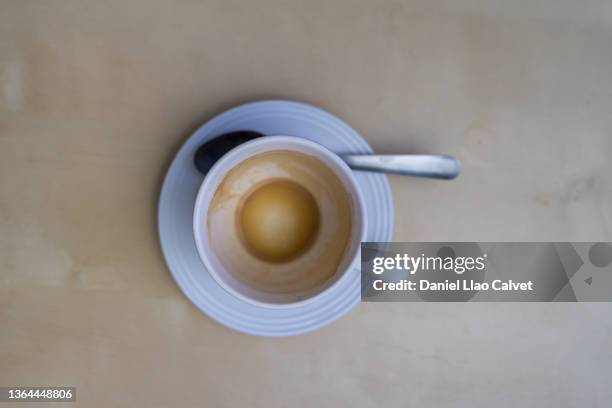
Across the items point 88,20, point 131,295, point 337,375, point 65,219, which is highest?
point 88,20

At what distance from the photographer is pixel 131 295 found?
677mm

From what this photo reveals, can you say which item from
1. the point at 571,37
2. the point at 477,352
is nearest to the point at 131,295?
the point at 477,352

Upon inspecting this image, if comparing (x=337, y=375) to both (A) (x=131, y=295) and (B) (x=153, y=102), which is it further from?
(B) (x=153, y=102)

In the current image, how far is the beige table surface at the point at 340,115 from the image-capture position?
675 millimetres

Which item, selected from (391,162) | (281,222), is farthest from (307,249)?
(391,162)

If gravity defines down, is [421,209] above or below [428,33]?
below

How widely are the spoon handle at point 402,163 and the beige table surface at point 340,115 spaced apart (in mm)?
37

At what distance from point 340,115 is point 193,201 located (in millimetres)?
236

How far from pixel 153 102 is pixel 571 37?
0.60m

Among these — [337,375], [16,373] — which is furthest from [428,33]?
[16,373]

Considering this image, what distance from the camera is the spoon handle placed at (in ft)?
2.17

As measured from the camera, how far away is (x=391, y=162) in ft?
2.18

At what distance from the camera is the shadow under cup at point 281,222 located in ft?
1.96

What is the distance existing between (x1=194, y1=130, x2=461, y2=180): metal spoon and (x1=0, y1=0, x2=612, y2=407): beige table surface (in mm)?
37
